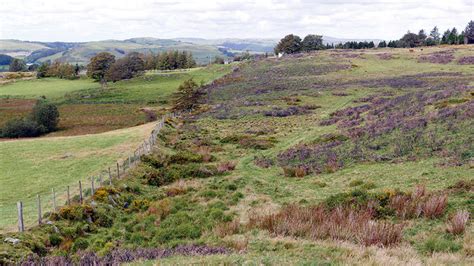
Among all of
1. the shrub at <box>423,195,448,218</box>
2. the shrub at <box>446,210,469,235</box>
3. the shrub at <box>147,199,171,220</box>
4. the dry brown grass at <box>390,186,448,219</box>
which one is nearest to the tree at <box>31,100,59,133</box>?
the shrub at <box>147,199,171,220</box>

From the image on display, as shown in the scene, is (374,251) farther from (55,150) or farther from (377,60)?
(377,60)

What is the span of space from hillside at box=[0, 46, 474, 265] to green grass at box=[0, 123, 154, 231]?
3583 mm

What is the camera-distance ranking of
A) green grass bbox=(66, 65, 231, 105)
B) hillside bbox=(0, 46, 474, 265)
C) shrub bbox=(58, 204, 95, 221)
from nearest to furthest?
hillside bbox=(0, 46, 474, 265) → shrub bbox=(58, 204, 95, 221) → green grass bbox=(66, 65, 231, 105)

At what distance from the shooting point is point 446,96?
130 feet

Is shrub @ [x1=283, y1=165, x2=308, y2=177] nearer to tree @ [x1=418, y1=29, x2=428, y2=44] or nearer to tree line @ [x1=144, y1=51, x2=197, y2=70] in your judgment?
tree line @ [x1=144, y1=51, x2=197, y2=70]

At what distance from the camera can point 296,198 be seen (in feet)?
63.2

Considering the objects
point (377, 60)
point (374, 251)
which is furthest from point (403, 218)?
point (377, 60)

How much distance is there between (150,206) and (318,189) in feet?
26.5

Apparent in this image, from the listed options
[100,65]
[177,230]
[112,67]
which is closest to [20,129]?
[177,230]

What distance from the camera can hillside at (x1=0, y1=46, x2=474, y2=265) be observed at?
1208cm

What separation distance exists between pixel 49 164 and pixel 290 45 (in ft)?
423

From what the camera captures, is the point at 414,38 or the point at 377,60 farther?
the point at 414,38

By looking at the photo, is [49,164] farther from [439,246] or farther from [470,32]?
[470,32]

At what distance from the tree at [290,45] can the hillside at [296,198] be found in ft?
364
